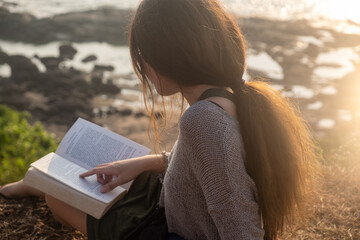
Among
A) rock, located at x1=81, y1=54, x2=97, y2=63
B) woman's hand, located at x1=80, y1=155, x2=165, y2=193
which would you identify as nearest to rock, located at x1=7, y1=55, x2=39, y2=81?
rock, located at x1=81, y1=54, x2=97, y2=63

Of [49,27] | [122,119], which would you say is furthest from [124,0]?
[122,119]

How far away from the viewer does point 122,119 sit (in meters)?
6.86

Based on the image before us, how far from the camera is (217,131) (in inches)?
61.9

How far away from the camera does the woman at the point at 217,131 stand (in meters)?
1.60

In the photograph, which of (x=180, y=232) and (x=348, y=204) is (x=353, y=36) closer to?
(x=348, y=204)

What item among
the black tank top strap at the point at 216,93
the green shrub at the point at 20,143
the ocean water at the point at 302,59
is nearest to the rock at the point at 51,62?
the ocean water at the point at 302,59

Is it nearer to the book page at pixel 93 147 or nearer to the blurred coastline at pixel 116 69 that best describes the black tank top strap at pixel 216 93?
the book page at pixel 93 147

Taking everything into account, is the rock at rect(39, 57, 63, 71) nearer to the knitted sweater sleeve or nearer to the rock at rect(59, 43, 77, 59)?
the rock at rect(59, 43, 77, 59)

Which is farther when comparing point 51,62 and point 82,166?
point 51,62

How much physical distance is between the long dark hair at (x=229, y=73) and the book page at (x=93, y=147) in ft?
2.57

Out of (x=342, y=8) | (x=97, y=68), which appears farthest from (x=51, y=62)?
(x=342, y=8)

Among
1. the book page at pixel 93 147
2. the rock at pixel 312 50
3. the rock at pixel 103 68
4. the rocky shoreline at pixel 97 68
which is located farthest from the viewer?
the rock at pixel 312 50

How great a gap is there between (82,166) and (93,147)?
0.13 meters

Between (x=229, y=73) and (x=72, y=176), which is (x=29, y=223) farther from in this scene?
(x=229, y=73)
